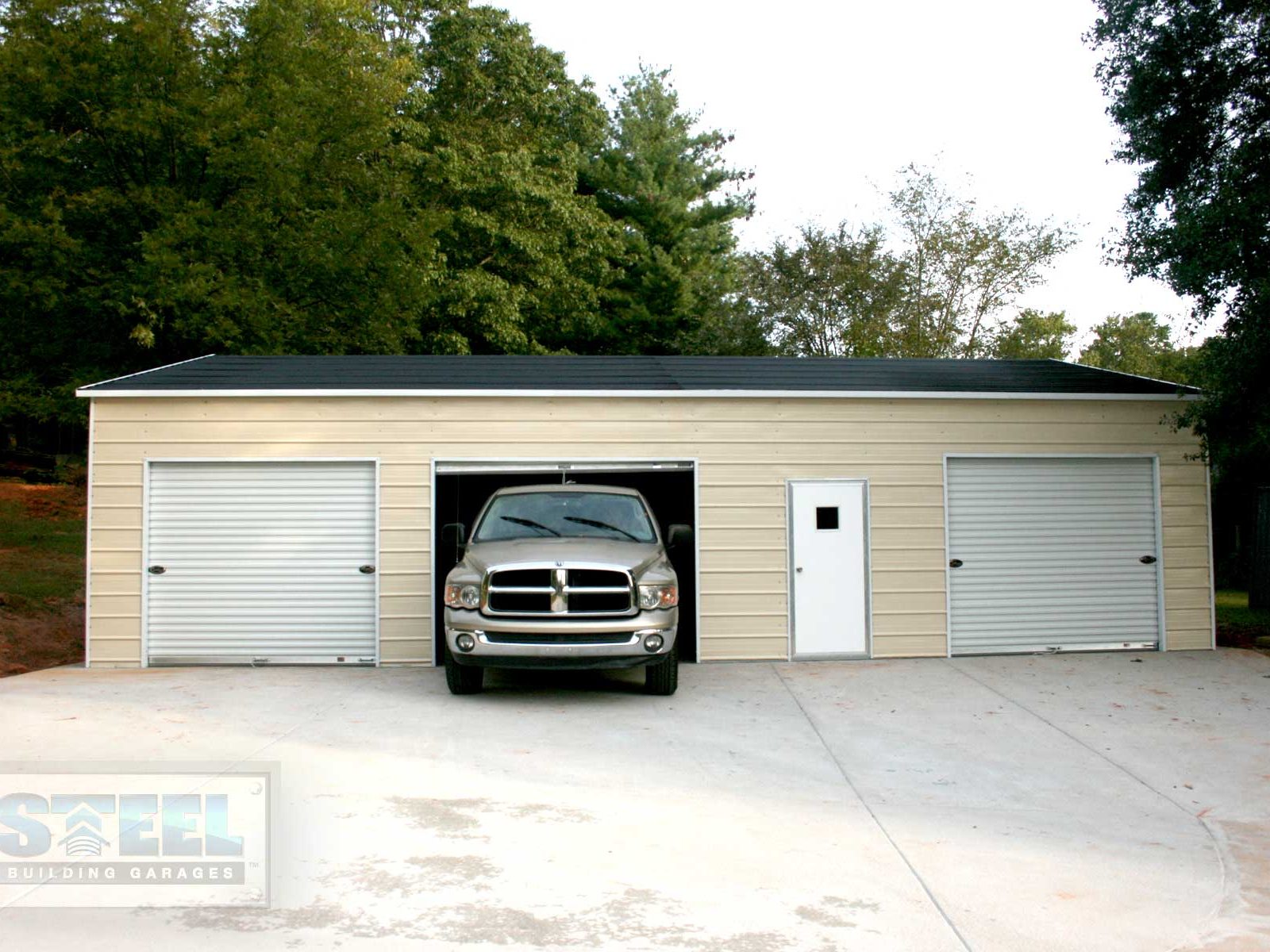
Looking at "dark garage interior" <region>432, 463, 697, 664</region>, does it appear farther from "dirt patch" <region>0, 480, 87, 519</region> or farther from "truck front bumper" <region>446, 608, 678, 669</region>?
"dirt patch" <region>0, 480, 87, 519</region>

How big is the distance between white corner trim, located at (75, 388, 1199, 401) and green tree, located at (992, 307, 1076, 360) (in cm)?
1560

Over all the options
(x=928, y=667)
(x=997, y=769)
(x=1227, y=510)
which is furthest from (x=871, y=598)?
(x=1227, y=510)

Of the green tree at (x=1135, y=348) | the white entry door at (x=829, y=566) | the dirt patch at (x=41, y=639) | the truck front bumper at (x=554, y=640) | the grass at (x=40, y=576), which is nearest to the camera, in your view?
the truck front bumper at (x=554, y=640)

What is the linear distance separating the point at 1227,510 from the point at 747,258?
1569 centimetres

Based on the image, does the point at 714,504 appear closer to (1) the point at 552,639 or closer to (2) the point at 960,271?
(1) the point at 552,639

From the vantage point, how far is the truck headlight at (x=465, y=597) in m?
9.07

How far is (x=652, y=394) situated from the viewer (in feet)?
39.3

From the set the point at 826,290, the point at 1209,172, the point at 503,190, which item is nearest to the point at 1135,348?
the point at 826,290

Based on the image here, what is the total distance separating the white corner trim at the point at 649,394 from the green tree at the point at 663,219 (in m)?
18.6

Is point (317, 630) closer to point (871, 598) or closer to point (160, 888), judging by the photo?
point (871, 598)

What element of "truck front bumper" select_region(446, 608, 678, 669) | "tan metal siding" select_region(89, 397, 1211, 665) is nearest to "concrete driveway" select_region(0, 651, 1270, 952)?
"truck front bumper" select_region(446, 608, 678, 669)

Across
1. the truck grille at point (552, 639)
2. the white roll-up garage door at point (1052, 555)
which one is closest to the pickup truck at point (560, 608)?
the truck grille at point (552, 639)

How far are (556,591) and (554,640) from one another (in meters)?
0.41

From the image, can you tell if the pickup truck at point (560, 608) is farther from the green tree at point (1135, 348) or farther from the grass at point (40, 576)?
the green tree at point (1135, 348)
